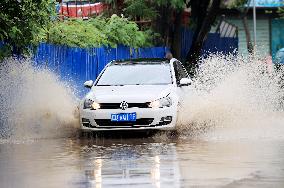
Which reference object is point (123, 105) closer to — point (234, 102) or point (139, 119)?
point (139, 119)

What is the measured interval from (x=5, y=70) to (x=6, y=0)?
59.1 inches

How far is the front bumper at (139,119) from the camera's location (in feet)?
58.9

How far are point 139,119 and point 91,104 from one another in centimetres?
96

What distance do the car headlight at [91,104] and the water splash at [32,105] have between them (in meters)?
1.23

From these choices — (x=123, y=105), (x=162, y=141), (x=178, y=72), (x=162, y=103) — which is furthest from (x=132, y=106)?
(x=178, y=72)

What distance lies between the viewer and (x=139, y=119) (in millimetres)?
17969

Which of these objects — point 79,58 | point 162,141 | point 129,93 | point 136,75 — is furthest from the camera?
point 79,58

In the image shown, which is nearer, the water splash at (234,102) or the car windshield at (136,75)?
the water splash at (234,102)

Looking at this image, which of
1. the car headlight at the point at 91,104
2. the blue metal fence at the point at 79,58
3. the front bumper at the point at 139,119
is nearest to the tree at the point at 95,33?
the blue metal fence at the point at 79,58

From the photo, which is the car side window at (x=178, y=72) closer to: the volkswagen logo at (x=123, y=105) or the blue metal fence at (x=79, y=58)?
the volkswagen logo at (x=123, y=105)

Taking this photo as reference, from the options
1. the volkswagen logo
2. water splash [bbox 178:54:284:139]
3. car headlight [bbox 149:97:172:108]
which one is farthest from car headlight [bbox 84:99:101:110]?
water splash [bbox 178:54:284:139]

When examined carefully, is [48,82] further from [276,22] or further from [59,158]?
[276,22]

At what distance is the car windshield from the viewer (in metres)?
19.4

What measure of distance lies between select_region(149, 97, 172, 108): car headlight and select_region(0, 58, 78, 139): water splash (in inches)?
85.0
